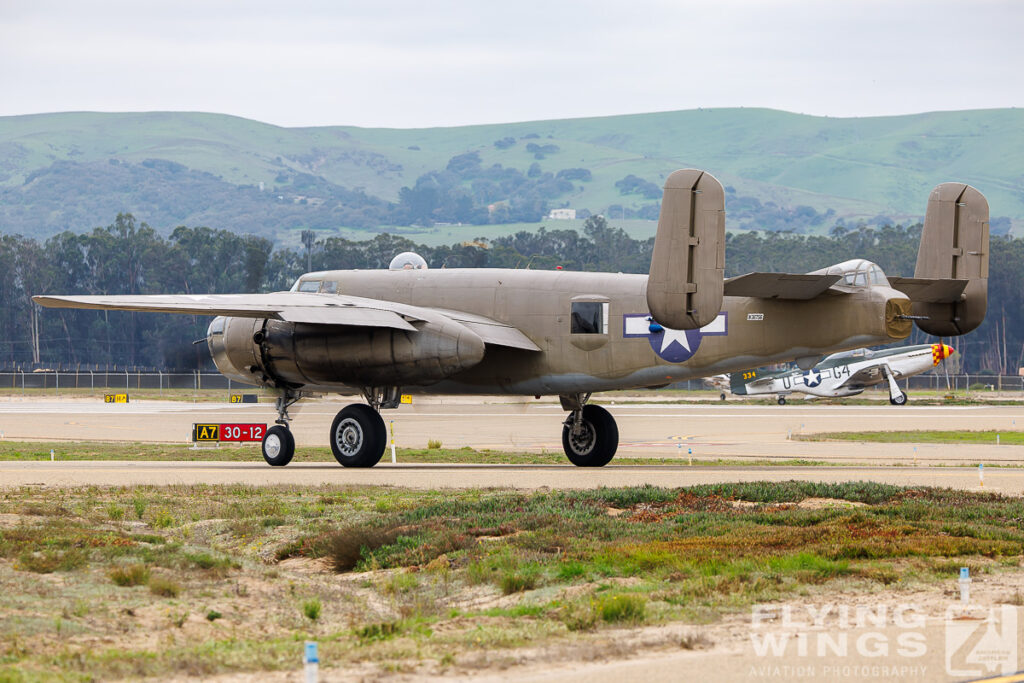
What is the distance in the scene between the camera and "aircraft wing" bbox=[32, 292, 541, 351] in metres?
25.1

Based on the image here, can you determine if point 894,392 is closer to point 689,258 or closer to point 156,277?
point 689,258

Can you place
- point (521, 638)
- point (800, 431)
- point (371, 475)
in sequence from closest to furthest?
point (521, 638), point (371, 475), point (800, 431)

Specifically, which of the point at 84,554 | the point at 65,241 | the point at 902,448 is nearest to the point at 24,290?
the point at 65,241

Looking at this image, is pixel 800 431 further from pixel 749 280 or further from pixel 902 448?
pixel 749 280

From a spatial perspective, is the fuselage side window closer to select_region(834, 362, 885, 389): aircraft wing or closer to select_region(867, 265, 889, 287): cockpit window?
select_region(867, 265, 889, 287): cockpit window

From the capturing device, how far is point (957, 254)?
26547 millimetres

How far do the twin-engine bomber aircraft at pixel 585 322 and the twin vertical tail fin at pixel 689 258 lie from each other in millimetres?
25

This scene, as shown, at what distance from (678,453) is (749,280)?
15.9m

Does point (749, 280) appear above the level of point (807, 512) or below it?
above

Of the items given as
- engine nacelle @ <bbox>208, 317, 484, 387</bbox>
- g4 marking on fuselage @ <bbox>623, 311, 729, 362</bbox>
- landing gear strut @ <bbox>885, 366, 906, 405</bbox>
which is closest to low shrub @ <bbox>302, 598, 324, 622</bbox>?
engine nacelle @ <bbox>208, 317, 484, 387</bbox>

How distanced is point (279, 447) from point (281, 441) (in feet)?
0.53

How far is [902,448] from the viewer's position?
41125 mm

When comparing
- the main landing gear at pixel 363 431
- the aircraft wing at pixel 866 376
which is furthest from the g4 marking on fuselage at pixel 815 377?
the main landing gear at pixel 363 431

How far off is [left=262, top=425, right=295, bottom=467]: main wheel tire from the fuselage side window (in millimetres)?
7577
